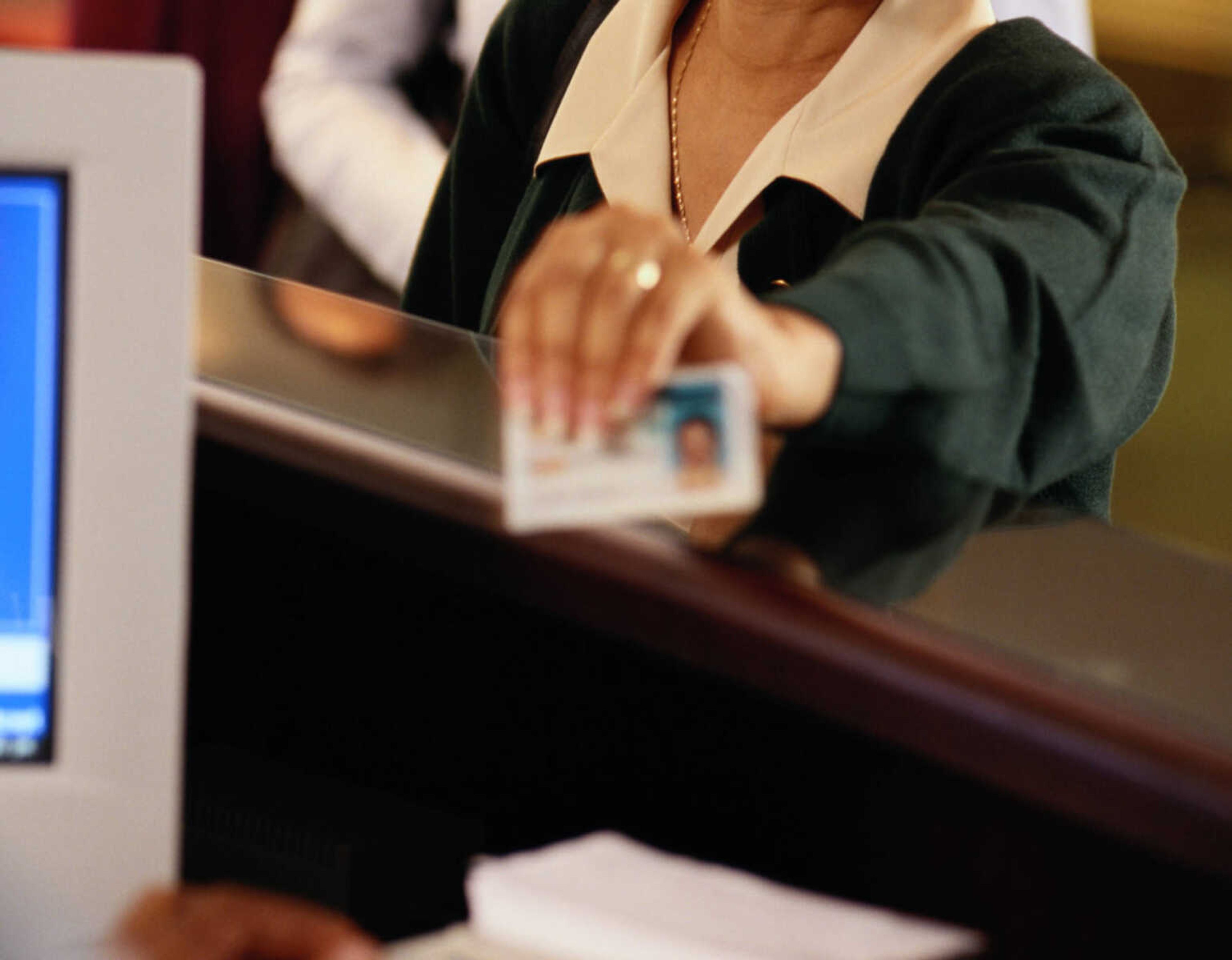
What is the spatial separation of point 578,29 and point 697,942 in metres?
1.04

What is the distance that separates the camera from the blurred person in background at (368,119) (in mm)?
2338

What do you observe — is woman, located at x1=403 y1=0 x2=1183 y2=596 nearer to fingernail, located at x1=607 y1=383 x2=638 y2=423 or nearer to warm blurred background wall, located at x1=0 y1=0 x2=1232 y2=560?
fingernail, located at x1=607 y1=383 x2=638 y2=423

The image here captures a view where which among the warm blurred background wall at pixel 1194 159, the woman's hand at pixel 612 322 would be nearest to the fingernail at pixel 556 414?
the woman's hand at pixel 612 322

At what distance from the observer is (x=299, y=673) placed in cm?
80

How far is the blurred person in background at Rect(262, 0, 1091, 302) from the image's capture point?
7.67 feet

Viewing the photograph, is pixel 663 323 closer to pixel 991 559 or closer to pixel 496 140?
pixel 991 559

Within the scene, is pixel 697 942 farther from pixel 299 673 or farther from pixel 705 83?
pixel 705 83

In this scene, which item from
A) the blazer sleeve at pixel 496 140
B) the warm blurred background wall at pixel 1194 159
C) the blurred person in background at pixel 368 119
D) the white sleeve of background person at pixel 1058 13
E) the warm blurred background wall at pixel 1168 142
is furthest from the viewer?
the warm blurred background wall at pixel 1194 159

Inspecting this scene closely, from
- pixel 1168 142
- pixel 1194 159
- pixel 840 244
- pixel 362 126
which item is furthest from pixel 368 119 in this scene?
pixel 1194 159

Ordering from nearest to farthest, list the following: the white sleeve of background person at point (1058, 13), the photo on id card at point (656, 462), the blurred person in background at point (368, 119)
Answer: the photo on id card at point (656, 462) < the white sleeve of background person at point (1058, 13) < the blurred person in background at point (368, 119)

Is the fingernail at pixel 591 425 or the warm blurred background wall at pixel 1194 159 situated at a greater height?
the fingernail at pixel 591 425

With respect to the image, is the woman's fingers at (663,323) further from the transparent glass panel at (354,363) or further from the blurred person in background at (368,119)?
the blurred person in background at (368,119)

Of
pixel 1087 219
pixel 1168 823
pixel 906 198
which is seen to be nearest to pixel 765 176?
pixel 906 198

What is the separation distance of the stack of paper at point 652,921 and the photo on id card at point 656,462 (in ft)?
0.40
